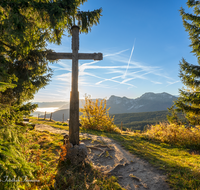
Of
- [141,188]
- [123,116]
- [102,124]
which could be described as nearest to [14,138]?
[141,188]

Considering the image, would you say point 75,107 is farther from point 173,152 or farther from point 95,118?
point 95,118

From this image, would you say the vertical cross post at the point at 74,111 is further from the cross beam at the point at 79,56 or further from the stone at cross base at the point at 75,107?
the cross beam at the point at 79,56

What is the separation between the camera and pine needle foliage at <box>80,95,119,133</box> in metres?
14.0

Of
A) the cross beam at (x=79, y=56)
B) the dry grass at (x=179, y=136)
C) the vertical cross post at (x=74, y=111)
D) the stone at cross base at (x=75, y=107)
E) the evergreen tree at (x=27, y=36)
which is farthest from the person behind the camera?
the dry grass at (x=179, y=136)

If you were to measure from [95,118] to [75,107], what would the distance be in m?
9.61

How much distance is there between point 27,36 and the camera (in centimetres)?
313

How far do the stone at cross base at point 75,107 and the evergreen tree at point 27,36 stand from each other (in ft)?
2.82

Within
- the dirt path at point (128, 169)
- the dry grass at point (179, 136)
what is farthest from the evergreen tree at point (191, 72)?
the dirt path at point (128, 169)

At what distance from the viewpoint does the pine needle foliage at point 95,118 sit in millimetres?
13977

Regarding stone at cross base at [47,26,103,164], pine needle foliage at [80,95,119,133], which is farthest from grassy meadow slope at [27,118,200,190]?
pine needle foliage at [80,95,119,133]

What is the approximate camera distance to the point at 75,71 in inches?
190

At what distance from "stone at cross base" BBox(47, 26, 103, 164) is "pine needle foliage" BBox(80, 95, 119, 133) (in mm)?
9271

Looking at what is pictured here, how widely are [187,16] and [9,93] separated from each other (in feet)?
46.6

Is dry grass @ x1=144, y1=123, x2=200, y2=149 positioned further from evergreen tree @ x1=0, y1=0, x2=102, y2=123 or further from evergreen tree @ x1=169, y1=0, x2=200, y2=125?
evergreen tree @ x1=0, y1=0, x2=102, y2=123
